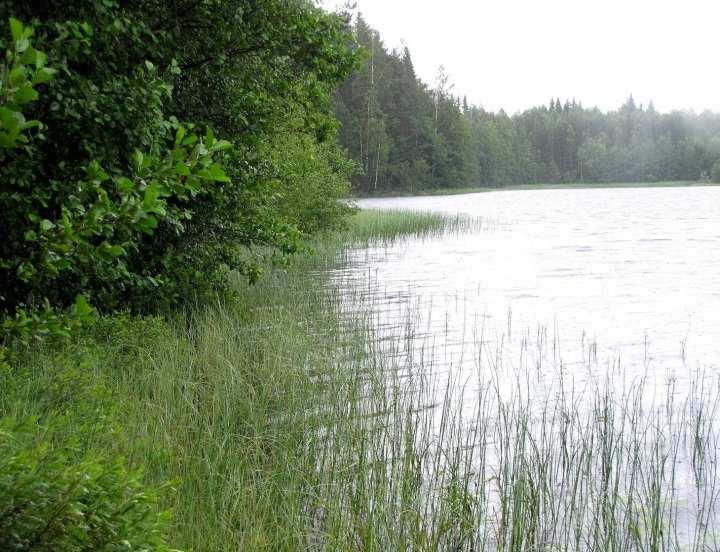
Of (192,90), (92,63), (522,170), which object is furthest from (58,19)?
(522,170)

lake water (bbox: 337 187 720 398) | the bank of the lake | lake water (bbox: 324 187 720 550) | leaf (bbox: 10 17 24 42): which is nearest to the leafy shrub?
leaf (bbox: 10 17 24 42)

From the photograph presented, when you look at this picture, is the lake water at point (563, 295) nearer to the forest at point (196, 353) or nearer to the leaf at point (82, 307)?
the forest at point (196, 353)

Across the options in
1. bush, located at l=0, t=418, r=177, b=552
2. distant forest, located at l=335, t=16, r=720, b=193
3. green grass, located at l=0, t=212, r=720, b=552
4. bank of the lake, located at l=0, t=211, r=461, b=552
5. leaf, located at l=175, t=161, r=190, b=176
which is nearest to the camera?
bush, located at l=0, t=418, r=177, b=552

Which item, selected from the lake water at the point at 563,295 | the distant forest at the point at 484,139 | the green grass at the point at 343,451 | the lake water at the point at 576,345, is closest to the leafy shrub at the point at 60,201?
the green grass at the point at 343,451

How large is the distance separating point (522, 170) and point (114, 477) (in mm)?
107143

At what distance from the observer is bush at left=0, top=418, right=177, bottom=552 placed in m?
2.04

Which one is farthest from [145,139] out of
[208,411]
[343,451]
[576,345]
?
[576,345]

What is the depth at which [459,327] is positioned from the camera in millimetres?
9984

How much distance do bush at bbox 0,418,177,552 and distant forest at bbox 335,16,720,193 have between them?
33944 millimetres

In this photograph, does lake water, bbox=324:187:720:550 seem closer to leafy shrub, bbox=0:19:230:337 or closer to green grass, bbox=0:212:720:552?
green grass, bbox=0:212:720:552

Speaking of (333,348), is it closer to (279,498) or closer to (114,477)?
(279,498)

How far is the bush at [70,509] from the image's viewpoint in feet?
6.70

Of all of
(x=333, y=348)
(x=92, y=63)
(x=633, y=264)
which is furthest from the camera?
→ (x=633, y=264)

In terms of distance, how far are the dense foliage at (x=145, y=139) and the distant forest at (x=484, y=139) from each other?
91.4 ft
